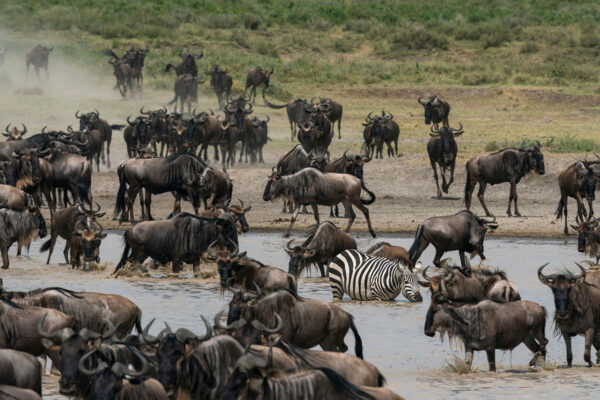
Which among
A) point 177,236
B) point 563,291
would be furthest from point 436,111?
point 563,291

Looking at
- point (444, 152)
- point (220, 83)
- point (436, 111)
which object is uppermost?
point (220, 83)

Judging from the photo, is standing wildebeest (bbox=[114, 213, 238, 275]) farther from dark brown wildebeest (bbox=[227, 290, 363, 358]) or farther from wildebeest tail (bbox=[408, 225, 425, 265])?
dark brown wildebeest (bbox=[227, 290, 363, 358])

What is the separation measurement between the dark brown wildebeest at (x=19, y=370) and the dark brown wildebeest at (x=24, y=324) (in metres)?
1.36

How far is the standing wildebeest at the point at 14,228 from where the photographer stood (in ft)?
59.1

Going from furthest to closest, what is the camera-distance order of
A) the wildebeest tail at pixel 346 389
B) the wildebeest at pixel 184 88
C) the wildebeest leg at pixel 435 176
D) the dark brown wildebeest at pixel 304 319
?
1. the wildebeest at pixel 184 88
2. the wildebeest leg at pixel 435 176
3. the dark brown wildebeest at pixel 304 319
4. the wildebeest tail at pixel 346 389

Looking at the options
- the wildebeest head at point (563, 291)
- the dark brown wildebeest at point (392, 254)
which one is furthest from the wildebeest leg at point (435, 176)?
the wildebeest head at point (563, 291)

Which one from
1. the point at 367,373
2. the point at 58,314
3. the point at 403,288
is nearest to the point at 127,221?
the point at 403,288

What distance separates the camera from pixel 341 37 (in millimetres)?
57031

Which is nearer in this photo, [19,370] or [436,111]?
[19,370]

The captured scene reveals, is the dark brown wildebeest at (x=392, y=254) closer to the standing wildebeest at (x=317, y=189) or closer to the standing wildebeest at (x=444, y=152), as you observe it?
the standing wildebeest at (x=317, y=189)

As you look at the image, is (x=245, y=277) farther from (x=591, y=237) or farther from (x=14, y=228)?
(x=591, y=237)

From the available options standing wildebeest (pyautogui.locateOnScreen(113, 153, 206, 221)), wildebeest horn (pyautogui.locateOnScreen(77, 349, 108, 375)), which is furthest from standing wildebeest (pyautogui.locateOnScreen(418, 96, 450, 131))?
wildebeest horn (pyautogui.locateOnScreen(77, 349, 108, 375))

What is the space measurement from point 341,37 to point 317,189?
35695 millimetres

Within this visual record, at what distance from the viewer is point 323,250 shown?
56.3 feet
